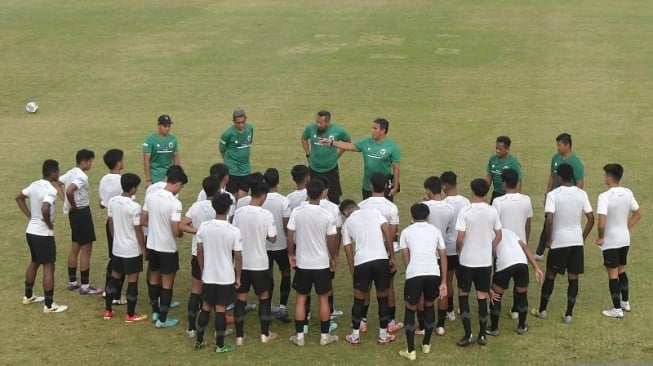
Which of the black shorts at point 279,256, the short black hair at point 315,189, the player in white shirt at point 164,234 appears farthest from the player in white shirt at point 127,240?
the short black hair at point 315,189

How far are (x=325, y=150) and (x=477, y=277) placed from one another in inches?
166

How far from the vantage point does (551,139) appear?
60.4 feet

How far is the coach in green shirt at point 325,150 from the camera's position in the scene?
42.7ft

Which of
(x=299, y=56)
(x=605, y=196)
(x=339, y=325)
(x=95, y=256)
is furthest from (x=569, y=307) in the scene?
(x=299, y=56)

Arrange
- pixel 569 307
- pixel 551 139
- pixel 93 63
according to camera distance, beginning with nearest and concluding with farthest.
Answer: pixel 569 307, pixel 551 139, pixel 93 63

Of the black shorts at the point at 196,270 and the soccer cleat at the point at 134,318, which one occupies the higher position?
the black shorts at the point at 196,270

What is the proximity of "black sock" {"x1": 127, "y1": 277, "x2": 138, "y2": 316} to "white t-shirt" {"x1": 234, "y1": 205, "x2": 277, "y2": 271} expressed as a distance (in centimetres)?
166

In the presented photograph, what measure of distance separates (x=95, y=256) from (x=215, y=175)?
347cm

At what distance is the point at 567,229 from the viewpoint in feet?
33.7

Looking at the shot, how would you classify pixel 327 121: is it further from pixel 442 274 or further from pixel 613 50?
pixel 613 50

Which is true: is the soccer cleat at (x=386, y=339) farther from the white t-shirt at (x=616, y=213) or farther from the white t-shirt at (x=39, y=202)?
the white t-shirt at (x=39, y=202)

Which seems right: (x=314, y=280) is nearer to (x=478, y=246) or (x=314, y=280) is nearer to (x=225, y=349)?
(x=225, y=349)

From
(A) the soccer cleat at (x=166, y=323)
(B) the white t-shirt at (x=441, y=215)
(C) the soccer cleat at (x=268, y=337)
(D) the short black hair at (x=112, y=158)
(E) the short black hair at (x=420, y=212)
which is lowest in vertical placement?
(C) the soccer cleat at (x=268, y=337)

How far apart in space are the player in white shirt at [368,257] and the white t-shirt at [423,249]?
1.18 ft
